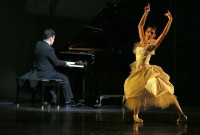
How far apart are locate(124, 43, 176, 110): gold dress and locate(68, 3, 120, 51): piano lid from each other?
261 cm

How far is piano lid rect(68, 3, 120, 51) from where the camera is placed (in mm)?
8531

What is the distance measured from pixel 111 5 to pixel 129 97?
9.16 ft

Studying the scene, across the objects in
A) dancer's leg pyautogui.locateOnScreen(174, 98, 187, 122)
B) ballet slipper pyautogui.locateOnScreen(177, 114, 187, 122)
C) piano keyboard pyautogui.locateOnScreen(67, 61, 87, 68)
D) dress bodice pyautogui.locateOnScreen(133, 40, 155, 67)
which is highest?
piano keyboard pyautogui.locateOnScreen(67, 61, 87, 68)

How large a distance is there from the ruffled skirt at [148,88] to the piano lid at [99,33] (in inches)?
106

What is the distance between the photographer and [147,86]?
5770mm

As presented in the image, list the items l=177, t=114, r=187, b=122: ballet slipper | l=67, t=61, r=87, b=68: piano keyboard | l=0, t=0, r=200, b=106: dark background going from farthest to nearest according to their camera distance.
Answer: l=0, t=0, r=200, b=106: dark background → l=67, t=61, r=87, b=68: piano keyboard → l=177, t=114, r=187, b=122: ballet slipper

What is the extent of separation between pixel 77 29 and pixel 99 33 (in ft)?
5.34

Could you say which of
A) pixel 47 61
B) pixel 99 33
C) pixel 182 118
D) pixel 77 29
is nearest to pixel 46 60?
pixel 47 61

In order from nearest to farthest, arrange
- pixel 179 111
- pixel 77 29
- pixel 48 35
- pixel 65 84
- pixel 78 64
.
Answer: pixel 179 111 < pixel 48 35 < pixel 65 84 < pixel 78 64 < pixel 77 29

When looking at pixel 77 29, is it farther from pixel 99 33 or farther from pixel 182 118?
pixel 182 118

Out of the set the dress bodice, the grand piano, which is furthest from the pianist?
the dress bodice

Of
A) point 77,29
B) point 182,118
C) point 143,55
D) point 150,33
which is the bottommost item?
point 182,118

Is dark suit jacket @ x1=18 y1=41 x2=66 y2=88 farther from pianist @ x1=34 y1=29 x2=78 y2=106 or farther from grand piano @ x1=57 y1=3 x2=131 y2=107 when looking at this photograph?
grand piano @ x1=57 y1=3 x2=131 y2=107

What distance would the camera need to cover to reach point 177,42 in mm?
10164
